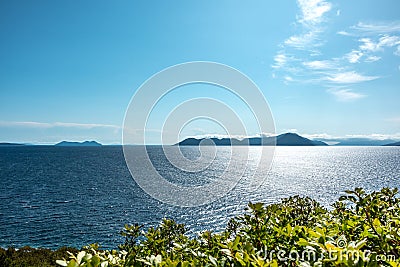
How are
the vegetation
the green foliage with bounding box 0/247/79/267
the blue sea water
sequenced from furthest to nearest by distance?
the blue sea water, the green foliage with bounding box 0/247/79/267, the vegetation

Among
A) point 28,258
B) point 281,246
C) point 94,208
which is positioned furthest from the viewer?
point 94,208

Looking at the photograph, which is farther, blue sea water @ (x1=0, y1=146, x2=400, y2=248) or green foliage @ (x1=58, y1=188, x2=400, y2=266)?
blue sea water @ (x1=0, y1=146, x2=400, y2=248)

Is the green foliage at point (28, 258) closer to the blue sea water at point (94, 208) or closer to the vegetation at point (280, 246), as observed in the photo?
the blue sea water at point (94, 208)

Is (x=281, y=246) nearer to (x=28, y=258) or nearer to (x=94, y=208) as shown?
(x=28, y=258)

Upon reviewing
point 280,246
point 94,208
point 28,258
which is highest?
point 280,246

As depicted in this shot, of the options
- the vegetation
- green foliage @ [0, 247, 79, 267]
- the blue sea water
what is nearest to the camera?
the vegetation

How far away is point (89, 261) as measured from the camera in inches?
72.1

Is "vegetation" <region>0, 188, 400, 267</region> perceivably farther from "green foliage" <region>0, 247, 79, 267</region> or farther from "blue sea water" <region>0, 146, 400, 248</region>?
"blue sea water" <region>0, 146, 400, 248</region>

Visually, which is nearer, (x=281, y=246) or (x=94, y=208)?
(x=281, y=246)

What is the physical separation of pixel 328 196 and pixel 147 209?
1684 inches

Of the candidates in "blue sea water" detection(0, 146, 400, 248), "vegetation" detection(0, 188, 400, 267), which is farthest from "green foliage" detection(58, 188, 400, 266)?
"blue sea water" detection(0, 146, 400, 248)

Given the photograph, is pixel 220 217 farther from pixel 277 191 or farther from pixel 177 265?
pixel 177 265

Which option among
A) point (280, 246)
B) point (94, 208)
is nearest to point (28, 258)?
point (280, 246)

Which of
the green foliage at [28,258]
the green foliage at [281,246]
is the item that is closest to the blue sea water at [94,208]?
the green foliage at [28,258]
